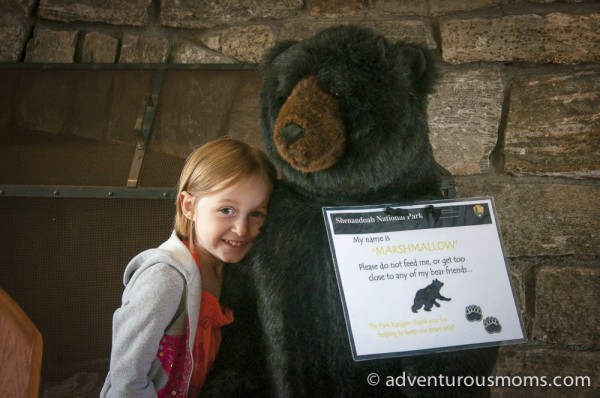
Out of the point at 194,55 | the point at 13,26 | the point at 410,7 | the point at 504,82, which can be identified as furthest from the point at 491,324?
the point at 13,26

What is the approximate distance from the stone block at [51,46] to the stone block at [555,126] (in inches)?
39.4

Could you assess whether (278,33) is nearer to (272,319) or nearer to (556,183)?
(556,183)

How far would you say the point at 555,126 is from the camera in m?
1.16

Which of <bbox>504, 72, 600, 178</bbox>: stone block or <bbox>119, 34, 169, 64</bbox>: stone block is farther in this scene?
<bbox>119, 34, 169, 64</bbox>: stone block

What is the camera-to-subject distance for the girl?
2.20 feet

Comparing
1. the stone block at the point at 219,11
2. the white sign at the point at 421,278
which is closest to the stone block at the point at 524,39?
the stone block at the point at 219,11

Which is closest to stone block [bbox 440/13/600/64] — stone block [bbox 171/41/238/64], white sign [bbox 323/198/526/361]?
stone block [bbox 171/41/238/64]

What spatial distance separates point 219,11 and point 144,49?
0.20 m

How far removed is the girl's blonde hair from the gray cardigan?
5 cm

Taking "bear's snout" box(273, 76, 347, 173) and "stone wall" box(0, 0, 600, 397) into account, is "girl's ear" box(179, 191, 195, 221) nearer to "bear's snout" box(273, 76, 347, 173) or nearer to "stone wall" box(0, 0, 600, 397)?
"bear's snout" box(273, 76, 347, 173)

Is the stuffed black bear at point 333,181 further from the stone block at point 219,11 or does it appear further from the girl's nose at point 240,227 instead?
the stone block at point 219,11

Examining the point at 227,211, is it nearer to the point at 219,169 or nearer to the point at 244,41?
the point at 219,169

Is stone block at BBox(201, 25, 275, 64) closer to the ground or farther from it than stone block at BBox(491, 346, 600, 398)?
→ farther from it

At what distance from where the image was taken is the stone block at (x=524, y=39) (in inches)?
46.3
